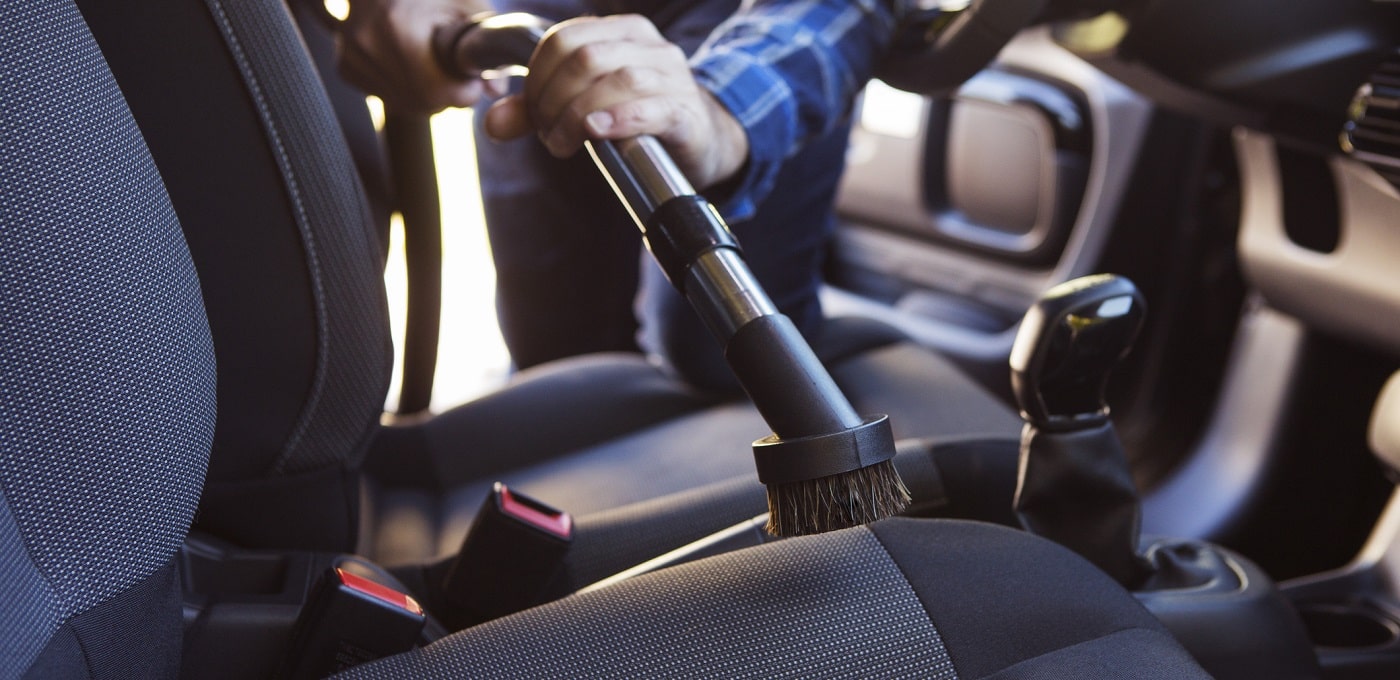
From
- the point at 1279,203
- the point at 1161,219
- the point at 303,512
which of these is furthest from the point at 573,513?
the point at 1161,219

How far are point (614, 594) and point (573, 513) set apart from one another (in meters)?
0.36

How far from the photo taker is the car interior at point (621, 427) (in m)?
0.38

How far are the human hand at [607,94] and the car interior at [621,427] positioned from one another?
0.10 m

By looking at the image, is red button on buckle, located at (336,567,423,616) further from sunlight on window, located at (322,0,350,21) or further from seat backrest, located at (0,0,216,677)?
sunlight on window, located at (322,0,350,21)

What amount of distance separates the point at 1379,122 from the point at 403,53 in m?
0.73

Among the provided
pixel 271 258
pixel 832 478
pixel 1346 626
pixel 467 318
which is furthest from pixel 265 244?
pixel 467 318

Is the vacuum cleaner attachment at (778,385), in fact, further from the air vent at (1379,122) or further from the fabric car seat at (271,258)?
the air vent at (1379,122)

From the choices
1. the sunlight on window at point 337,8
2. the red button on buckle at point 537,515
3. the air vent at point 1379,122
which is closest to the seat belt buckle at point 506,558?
the red button on buckle at point 537,515

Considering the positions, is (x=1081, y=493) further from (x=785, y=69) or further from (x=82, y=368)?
(x=82, y=368)

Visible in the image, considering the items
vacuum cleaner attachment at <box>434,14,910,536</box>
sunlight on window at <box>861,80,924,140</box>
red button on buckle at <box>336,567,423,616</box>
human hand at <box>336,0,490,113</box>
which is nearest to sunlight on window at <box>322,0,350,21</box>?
human hand at <box>336,0,490,113</box>

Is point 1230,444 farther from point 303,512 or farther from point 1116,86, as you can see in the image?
point 303,512

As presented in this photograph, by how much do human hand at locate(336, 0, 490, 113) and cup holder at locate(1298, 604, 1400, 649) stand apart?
0.89m

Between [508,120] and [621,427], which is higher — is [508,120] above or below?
above

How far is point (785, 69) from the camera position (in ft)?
2.75
